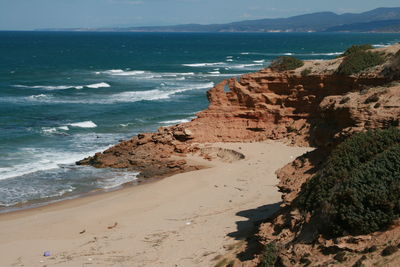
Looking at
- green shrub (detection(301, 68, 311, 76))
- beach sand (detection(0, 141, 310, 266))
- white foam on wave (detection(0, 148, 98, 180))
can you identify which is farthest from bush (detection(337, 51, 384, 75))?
white foam on wave (detection(0, 148, 98, 180))

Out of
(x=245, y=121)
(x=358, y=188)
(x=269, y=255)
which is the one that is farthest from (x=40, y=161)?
(x=358, y=188)

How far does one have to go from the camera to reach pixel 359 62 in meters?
25.9

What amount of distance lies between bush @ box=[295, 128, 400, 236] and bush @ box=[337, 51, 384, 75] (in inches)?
525

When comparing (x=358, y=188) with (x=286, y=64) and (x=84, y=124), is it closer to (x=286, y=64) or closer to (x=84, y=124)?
(x=286, y=64)

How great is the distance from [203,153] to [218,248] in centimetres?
1234

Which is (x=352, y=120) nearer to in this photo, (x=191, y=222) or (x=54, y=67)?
(x=191, y=222)

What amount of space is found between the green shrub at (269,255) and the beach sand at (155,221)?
2.38m

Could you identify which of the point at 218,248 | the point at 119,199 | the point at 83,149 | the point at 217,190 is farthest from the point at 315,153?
the point at 83,149

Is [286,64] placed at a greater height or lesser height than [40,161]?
greater

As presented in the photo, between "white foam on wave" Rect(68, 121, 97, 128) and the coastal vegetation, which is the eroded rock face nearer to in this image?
the coastal vegetation

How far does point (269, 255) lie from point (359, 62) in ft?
53.7

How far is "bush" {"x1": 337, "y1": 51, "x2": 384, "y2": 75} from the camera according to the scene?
1018 inches

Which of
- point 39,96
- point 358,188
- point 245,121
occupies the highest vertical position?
point 358,188

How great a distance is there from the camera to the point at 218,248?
598 inches
